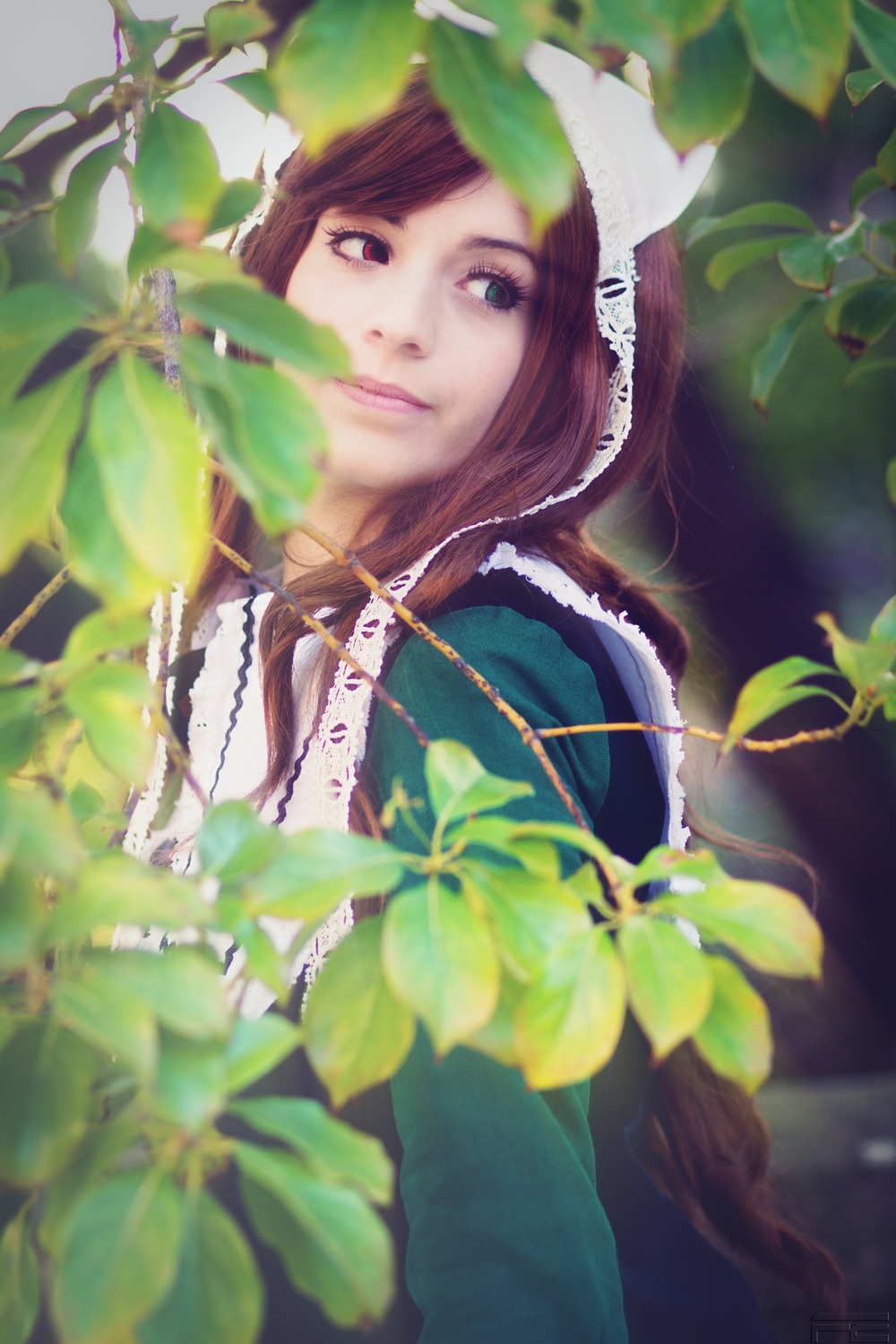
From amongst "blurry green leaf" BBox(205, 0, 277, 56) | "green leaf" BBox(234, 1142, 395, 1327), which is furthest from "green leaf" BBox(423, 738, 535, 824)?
"blurry green leaf" BBox(205, 0, 277, 56)

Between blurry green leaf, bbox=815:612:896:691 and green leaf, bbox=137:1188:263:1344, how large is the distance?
38 cm

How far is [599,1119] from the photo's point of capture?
3.01ft

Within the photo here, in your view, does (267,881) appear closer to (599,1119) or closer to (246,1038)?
(246,1038)

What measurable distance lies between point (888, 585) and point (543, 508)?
67 centimetres

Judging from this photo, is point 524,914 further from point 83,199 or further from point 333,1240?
point 83,199

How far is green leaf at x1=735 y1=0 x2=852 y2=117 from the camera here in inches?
13.7

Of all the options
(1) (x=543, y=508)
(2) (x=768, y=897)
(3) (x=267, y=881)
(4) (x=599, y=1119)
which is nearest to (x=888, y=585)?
(1) (x=543, y=508)

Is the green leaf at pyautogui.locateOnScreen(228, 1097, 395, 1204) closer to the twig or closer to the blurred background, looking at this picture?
the twig

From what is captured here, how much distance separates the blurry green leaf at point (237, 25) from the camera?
442 millimetres

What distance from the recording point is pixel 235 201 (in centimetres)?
38

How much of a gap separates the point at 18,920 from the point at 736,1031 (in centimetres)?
25

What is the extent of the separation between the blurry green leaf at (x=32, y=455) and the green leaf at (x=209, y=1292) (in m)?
0.22

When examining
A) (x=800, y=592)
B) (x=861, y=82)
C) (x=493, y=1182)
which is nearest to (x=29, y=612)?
(x=493, y=1182)

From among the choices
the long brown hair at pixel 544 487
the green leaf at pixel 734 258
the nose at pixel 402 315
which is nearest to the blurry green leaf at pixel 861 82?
the green leaf at pixel 734 258
